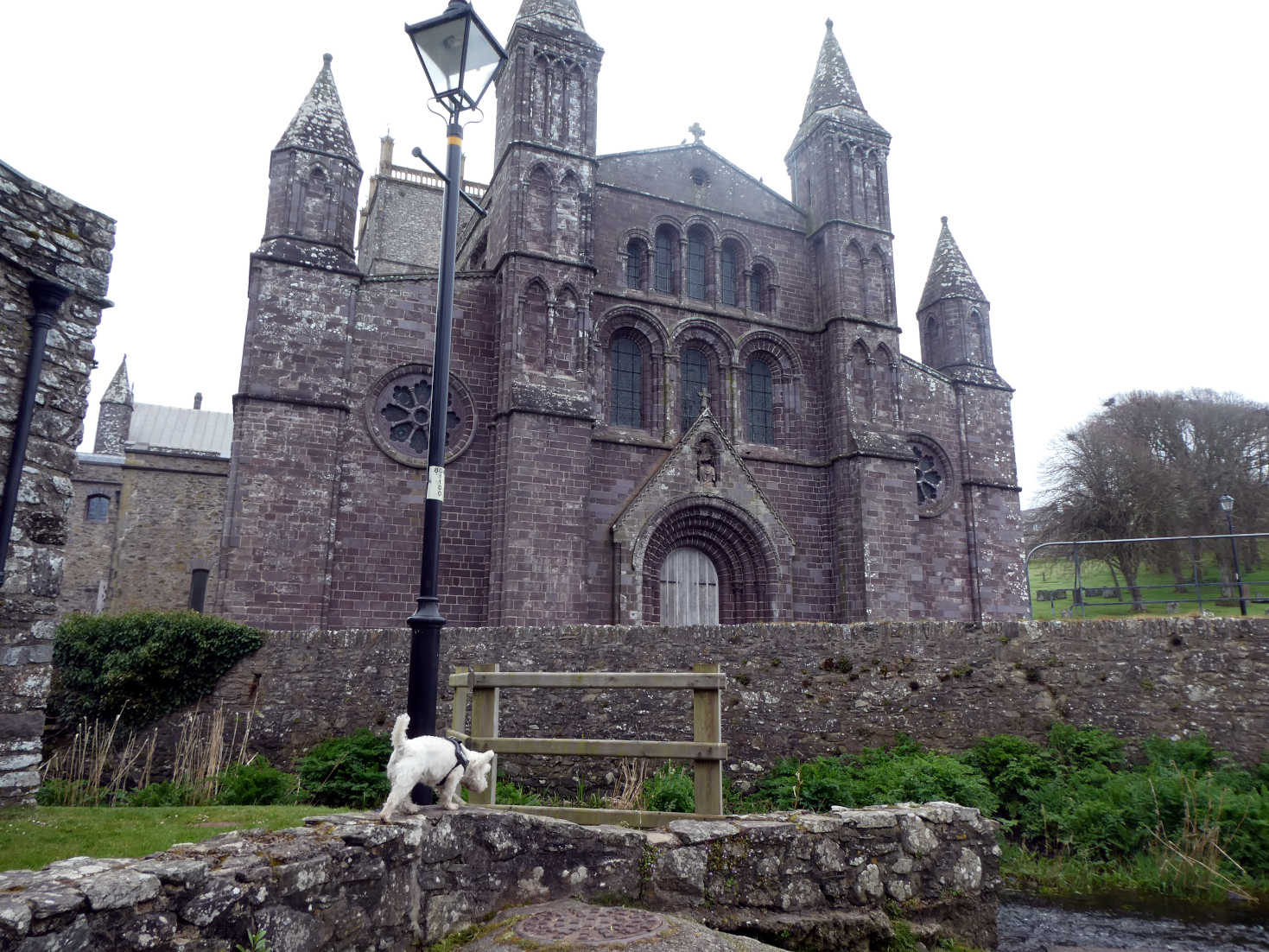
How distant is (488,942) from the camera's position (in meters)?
4.29

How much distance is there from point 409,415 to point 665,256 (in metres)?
7.89

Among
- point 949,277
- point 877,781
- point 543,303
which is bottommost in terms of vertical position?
point 877,781

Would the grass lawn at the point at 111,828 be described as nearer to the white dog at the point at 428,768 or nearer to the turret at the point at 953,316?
the white dog at the point at 428,768

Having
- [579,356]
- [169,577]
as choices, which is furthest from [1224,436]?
[169,577]

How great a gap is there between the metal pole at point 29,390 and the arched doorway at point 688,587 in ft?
43.5

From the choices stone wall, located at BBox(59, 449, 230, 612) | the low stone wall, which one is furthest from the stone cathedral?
stone wall, located at BBox(59, 449, 230, 612)

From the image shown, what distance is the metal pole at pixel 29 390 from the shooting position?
21.7ft

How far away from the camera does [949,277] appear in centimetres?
2419

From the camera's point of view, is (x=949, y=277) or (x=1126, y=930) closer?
(x=1126, y=930)

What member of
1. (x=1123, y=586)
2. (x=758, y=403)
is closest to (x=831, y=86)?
(x=758, y=403)

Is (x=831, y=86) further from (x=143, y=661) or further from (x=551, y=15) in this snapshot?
(x=143, y=661)

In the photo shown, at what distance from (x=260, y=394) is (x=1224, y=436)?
37520 mm

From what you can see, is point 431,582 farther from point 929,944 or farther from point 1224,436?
point 1224,436

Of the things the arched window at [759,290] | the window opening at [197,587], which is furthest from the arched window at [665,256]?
the window opening at [197,587]
